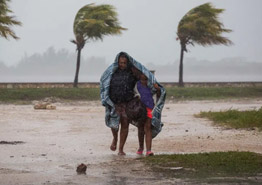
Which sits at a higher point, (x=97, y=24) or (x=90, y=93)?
(x=97, y=24)

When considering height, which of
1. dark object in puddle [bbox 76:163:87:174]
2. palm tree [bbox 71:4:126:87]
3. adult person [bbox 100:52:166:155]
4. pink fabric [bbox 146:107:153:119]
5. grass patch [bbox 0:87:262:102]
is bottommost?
grass patch [bbox 0:87:262:102]

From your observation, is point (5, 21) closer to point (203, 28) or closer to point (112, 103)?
point (203, 28)

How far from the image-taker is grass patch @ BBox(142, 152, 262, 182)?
379 inches

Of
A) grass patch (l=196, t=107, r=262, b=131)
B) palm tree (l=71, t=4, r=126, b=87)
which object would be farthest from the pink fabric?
palm tree (l=71, t=4, r=126, b=87)

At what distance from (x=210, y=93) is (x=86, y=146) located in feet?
90.8

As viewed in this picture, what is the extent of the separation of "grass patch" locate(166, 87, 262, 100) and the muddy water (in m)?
17.4

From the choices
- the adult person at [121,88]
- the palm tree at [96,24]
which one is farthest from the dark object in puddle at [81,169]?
the palm tree at [96,24]

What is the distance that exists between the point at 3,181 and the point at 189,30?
38616mm

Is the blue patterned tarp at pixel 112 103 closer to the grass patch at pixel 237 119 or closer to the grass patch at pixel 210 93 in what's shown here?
the grass patch at pixel 237 119

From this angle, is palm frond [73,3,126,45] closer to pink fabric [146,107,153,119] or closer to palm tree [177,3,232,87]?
palm tree [177,3,232,87]

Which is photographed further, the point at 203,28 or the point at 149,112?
the point at 203,28

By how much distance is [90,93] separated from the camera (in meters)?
38.6

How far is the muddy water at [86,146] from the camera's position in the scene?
9.66 metres

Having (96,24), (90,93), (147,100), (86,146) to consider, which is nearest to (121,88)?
(147,100)
